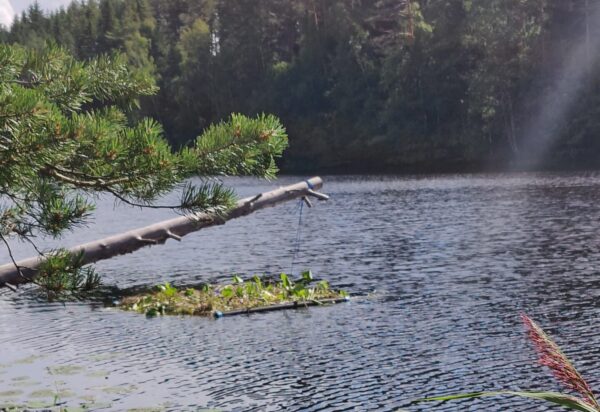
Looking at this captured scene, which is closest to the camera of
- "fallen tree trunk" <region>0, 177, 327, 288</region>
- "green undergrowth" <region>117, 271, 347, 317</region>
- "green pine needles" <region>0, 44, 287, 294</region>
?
"green pine needles" <region>0, 44, 287, 294</region>

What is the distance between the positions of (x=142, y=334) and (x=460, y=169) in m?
82.9

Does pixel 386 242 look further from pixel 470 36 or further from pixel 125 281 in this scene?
pixel 470 36

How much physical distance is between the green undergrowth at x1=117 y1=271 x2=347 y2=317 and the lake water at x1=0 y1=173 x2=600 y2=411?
1.00 metres

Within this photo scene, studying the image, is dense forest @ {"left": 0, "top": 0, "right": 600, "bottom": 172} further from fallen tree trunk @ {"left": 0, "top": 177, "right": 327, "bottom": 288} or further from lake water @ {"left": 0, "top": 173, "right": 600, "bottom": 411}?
Answer: fallen tree trunk @ {"left": 0, "top": 177, "right": 327, "bottom": 288}

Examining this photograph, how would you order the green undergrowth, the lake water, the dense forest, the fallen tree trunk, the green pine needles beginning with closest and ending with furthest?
1. the green pine needles
2. the fallen tree trunk
3. the lake water
4. the green undergrowth
5. the dense forest

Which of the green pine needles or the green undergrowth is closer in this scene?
the green pine needles

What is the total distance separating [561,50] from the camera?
99625 mm

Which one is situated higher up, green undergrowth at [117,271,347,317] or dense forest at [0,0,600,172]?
dense forest at [0,0,600,172]

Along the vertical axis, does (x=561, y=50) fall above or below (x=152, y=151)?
above

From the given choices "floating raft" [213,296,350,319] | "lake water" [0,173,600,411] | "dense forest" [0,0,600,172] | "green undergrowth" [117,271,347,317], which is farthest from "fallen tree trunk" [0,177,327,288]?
"dense forest" [0,0,600,172]

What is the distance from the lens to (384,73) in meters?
113

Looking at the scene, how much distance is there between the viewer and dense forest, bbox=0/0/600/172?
327 feet

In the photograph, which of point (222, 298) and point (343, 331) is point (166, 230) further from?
point (222, 298)

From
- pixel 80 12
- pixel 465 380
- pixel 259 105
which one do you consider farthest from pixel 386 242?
pixel 80 12
